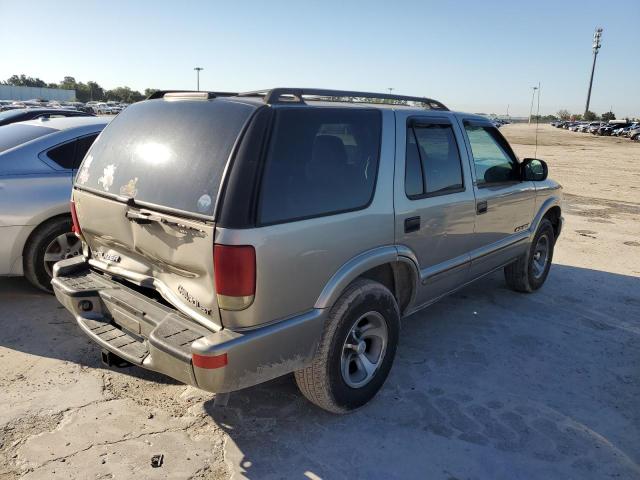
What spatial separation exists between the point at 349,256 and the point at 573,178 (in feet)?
51.3

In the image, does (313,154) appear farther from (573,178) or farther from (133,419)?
(573,178)

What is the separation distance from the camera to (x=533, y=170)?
193 inches

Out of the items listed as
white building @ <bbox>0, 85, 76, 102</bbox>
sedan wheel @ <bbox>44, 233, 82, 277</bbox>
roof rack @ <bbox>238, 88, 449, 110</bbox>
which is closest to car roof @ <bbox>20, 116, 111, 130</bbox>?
sedan wheel @ <bbox>44, 233, 82, 277</bbox>

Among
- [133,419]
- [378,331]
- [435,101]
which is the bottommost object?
[133,419]

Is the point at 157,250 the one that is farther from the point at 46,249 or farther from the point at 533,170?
the point at 533,170

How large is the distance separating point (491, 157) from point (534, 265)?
1530 mm

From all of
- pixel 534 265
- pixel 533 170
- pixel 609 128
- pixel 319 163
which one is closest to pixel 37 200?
pixel 319 163

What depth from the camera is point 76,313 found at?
3191 mm

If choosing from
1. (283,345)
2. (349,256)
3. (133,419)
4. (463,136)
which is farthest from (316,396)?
(463,136)

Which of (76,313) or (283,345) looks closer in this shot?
(283,345)

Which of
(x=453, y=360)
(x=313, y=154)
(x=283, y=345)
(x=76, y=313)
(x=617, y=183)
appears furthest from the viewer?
(x=617, y=183)

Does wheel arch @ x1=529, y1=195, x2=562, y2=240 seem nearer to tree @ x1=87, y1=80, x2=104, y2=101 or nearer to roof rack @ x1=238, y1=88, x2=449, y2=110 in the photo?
roof rack @ x1=238, y1=88, x2=449, y2=110

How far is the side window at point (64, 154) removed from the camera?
478 cm

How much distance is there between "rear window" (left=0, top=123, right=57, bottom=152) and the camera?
4855 millimetres
